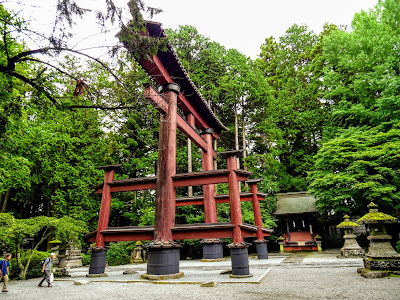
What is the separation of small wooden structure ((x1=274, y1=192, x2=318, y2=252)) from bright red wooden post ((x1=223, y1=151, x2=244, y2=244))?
11548mm

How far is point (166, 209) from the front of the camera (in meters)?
7.59

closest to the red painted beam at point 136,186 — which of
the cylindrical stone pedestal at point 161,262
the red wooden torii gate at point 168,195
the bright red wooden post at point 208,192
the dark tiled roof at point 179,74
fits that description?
the red wooden torii gate at point 168,195

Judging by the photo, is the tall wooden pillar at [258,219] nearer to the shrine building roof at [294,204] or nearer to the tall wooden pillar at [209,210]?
the tall wooden pillar at [209,210]

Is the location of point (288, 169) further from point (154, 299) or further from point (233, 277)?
point (154, 299)

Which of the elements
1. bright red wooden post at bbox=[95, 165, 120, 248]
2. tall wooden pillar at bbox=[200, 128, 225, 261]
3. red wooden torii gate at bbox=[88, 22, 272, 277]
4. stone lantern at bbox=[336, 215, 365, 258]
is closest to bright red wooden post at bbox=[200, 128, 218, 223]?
tall wooden pillar at bbox=[200, 128, 225, 261]

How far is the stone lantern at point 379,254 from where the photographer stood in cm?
634

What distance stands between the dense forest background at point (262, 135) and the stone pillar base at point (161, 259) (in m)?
4.21

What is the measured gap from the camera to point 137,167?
17.0m

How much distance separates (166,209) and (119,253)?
992 cm

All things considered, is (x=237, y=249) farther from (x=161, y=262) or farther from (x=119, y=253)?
(x=119, y=253)

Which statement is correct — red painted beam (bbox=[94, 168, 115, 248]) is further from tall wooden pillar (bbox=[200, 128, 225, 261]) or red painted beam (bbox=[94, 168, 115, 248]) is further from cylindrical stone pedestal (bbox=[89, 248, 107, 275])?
tall wooden pillar (bbox=[200, 128, 225, 261])

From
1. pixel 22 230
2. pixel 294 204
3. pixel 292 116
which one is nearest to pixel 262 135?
pixel 292 116

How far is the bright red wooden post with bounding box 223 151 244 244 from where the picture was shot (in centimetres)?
702

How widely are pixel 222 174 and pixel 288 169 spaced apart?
17889 mm
